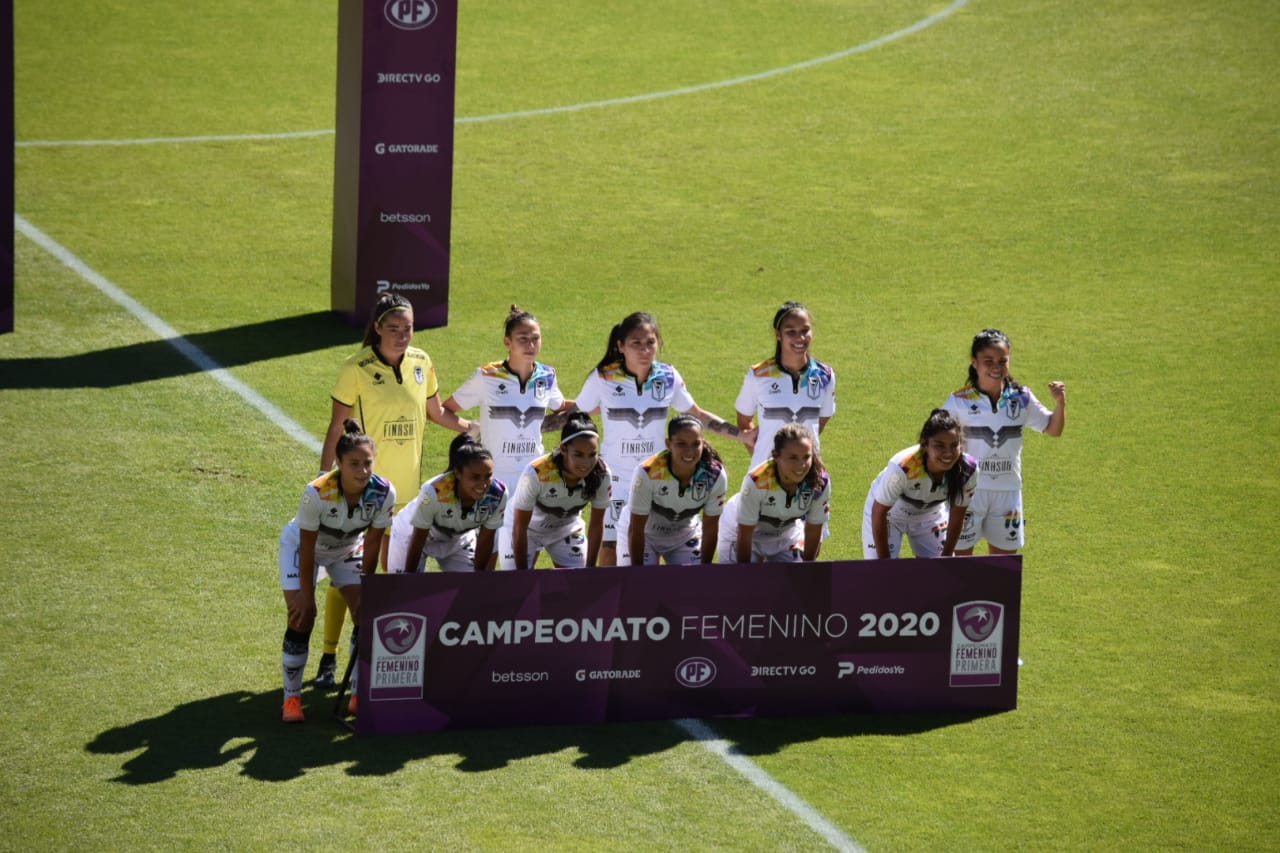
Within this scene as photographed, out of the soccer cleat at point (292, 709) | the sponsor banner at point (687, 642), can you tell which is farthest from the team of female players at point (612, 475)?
the sponsor banner at point (687, 642)

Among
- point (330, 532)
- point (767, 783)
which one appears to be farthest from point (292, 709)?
point (767, 783)

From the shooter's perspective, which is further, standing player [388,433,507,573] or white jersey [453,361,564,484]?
white jersey [453,361,564,484]

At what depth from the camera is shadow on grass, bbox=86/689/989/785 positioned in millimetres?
8820

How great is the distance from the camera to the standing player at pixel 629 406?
1067 cm

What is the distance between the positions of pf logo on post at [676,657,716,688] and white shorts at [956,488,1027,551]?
197 centimetres

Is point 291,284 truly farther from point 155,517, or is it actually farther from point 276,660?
point 276,660

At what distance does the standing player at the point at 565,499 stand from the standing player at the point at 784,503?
0.79 metres

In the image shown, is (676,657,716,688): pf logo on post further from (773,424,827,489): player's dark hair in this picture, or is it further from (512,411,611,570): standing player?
(773,424,827,489): player's dark hair

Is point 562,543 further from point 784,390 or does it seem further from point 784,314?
point 784,314

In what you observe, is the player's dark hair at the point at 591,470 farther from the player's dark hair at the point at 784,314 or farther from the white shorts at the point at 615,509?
the player's dark hair at the point at 784,314

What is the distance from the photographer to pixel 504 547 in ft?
33.6

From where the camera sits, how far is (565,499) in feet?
31.9

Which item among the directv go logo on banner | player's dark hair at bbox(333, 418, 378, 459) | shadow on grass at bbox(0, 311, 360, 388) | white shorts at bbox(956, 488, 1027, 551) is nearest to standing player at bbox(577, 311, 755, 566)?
white shorts at bbox(956, 488, 1027, 551)

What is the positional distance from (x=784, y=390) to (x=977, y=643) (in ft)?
6.80
